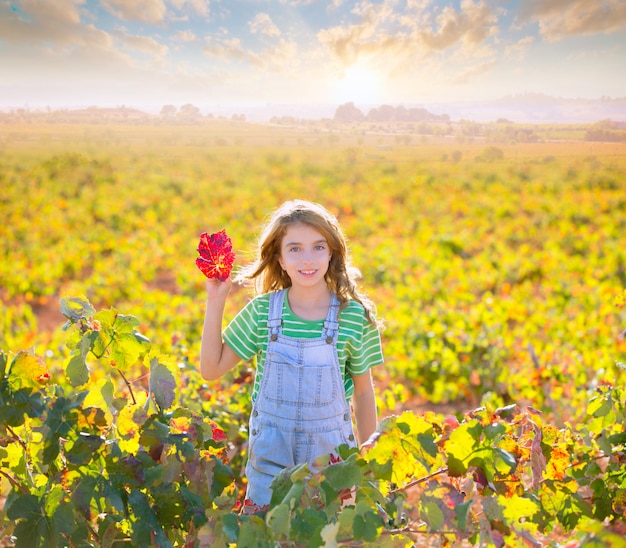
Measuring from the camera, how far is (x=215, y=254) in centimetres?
172

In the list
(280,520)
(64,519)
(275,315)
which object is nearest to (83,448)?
(64,519)

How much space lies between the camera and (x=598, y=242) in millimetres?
8188

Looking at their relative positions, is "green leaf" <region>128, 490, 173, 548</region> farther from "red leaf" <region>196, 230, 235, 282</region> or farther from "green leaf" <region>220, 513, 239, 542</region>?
"red leaf" <region>196, 230, 235, 282</region>

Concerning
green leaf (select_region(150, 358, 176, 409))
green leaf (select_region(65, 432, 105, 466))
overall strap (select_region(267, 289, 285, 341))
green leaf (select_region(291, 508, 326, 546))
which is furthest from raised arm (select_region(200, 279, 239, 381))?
green leaf (select_region(291, 508, 326, 546))

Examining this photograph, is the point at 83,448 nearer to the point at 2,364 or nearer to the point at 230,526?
the point at 2,364

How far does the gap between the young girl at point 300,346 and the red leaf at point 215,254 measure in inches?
2.6

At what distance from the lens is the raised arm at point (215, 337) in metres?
1.80

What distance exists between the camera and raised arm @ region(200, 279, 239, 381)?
70.8 inches

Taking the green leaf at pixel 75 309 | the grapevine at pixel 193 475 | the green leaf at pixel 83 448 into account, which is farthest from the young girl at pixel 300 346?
the green leaf at pixel 83 448

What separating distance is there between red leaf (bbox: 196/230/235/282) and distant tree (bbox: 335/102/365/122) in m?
4.41

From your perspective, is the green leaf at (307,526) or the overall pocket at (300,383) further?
the overall pocket at (300,383)

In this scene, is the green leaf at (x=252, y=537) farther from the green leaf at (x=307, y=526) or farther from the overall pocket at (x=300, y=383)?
the overall pocket at (x=300, y=383)

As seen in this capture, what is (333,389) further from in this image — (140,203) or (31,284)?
(140,203)

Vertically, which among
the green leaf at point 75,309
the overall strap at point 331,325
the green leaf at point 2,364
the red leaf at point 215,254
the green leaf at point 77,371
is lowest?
the overall strap at point 331,325
